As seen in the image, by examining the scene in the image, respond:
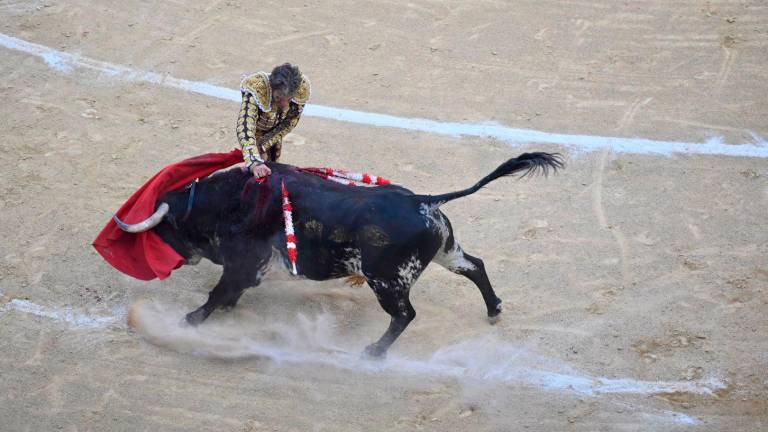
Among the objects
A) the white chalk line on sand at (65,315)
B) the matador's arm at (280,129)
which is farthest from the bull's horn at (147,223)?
the matador's arm at (280,129)

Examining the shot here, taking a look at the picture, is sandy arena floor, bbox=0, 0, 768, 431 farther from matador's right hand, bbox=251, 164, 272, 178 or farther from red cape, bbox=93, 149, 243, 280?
matador's right hand, bbox=251, 164, 272, 178

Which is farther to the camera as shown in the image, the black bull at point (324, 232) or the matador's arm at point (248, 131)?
the matador's arm at point (248, 131)

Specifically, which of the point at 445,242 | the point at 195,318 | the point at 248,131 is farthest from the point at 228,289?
the point at 445,242

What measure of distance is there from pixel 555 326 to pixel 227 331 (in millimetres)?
2283

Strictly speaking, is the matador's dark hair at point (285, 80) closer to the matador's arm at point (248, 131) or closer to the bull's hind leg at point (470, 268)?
the matador's arm at point (248, 131)

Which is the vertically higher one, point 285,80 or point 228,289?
point 285,80

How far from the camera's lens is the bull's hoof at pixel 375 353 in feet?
20.8

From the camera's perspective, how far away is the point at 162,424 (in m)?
5.83

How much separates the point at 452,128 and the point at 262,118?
269 cm

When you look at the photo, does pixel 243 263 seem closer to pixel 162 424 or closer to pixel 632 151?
pixel 162 424

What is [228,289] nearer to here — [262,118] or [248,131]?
[248,131]

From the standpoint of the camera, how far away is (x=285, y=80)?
6.32m

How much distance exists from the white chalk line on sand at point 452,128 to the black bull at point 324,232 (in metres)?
2.58

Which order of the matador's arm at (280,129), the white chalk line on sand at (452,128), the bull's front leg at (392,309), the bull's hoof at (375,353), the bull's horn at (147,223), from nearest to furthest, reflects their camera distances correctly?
the bull's front leg at (392,309) < the bull's hoof at (375,353) < the bull's horn at (147,223) < the matador's arm at (280,129) < the white chalk line on sand at (452,128)
